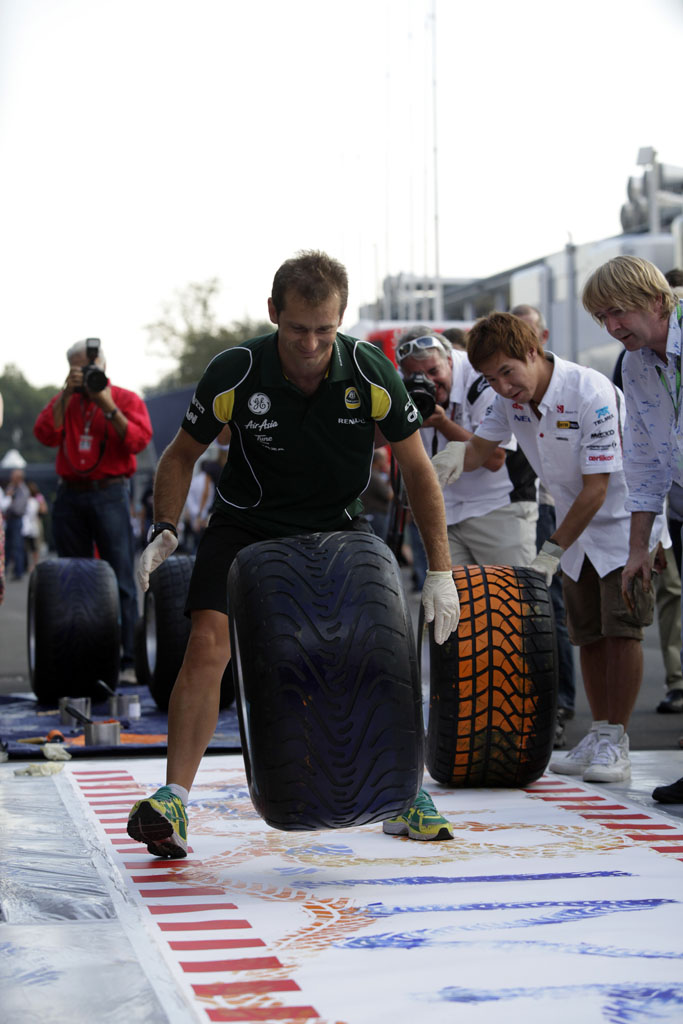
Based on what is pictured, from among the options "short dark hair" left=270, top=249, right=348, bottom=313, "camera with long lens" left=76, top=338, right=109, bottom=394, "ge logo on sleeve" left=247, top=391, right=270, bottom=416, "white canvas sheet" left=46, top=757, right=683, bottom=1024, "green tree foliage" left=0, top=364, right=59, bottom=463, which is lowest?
"white canvas sheet" left=46, top=757, right=683, bottom=1024

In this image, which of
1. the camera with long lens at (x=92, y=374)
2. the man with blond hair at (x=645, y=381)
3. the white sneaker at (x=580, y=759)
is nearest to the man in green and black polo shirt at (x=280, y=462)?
the man with blond hair at (x=645, y=381)

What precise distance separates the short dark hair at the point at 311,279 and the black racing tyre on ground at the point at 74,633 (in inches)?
157

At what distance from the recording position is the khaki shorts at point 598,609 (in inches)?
208

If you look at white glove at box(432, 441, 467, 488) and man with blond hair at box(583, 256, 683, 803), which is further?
white glove at box(432, 441, 467, 488)

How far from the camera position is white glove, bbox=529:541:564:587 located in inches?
204

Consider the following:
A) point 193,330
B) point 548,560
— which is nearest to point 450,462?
point 548,560

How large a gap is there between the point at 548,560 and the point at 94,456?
3.95m

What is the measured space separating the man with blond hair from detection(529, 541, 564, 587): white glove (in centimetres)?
31

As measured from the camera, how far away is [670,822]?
454 cm

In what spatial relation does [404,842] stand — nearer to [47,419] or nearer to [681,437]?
[681,437]

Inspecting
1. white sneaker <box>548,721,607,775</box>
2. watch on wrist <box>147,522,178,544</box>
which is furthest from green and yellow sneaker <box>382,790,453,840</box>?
white sneaker <box>548,721,607,775</box>

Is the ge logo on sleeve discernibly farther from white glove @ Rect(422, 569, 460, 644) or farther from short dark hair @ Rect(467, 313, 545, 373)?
short dark hair @ Rect(467, 313, 545, 373)

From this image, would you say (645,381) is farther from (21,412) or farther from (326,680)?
(21,412)

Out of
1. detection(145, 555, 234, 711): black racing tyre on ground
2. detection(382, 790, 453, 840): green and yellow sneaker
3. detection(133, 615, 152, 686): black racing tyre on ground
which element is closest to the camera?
detection(382, 790, 453, 840): green and yellow sneaker
